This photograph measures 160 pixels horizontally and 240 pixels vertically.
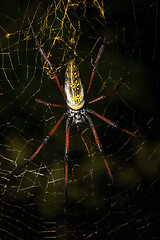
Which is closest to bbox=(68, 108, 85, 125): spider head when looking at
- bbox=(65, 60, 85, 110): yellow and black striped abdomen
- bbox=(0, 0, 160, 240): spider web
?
bbox=(65, 60, 85, 110): yellow and black striped abdomen

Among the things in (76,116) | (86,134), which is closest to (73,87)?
(76,116)

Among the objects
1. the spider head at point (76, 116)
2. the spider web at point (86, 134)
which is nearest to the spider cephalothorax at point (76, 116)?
the spider head at point (76, 116)

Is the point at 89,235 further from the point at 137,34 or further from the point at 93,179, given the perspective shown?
the point at 137,34

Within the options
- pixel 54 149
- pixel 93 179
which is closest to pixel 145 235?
pixel 93 179

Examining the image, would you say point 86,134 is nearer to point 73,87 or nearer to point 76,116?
point 76,116

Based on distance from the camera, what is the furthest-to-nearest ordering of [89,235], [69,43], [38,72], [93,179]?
[93,179]
[38,72]
[89,235]
[69,43]

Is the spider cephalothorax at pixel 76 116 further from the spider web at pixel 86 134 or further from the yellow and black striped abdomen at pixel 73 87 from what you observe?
the spider web at pixel 86 134

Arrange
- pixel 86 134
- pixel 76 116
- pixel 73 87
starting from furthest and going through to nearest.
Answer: pixel 86 134, pixel 76 116, pixel 73 87
